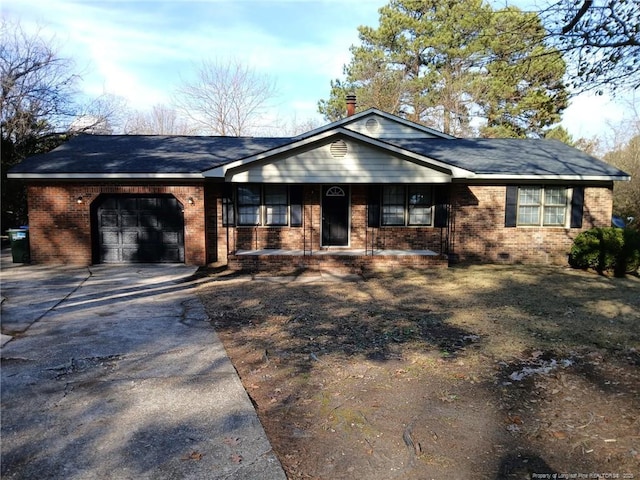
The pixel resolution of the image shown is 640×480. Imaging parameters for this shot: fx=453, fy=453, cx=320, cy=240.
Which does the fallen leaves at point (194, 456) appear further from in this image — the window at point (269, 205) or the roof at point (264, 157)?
the window at point (269, 205)

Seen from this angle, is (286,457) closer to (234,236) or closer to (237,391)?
(237,391)

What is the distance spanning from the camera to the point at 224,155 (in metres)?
14.4

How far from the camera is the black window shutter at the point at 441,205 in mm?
13266

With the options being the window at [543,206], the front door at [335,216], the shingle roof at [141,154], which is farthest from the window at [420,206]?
the shingle roof at [141,154]

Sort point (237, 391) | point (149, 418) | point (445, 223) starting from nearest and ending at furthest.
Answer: point (149, 418) → point (237, 391) → point (445, 223)

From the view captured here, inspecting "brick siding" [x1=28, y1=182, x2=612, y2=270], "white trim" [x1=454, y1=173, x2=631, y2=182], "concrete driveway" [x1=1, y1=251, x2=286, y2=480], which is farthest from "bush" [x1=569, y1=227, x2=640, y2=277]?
"concrete driveway" [x1=1, y1=251, x2=286, y2=480]

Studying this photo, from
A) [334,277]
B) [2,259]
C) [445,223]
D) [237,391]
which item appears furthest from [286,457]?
[2,259]

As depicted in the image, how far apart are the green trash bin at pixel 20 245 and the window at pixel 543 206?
14.2 meters

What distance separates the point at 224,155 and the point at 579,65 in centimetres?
1047

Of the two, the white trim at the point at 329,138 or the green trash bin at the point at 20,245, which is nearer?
the white trim at the point at 329,138

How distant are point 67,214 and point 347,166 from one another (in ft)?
25.7

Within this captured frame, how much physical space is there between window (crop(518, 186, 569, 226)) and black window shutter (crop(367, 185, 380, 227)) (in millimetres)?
4269

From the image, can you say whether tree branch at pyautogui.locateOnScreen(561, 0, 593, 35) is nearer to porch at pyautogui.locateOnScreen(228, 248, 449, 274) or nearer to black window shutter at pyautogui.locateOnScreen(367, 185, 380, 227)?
porch at pyautogui.locateOnScreen(228, 248, 449, 274)

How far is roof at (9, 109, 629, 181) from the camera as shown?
1200 cm
